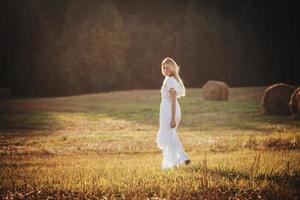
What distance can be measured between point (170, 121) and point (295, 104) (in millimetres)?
15978

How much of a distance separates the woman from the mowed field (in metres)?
0.32

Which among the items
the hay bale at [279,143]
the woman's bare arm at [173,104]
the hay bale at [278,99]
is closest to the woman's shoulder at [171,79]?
the woman's bare arm at [173,104]

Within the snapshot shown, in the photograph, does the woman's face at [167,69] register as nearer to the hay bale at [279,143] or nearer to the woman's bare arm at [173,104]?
the woman's bare arm at [173,104]

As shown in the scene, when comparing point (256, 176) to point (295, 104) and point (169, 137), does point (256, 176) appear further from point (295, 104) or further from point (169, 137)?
point (295, 104)

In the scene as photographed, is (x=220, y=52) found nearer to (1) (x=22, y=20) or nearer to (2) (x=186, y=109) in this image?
(1) (x=22, y=20)

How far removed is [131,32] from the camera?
180 feet

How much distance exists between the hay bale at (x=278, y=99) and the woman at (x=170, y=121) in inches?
701

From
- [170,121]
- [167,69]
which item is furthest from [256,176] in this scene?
[167,69]

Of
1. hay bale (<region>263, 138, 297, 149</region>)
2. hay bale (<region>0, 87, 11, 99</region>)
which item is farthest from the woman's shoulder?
hay bale (<region>0, 87, 11, 99</region>)

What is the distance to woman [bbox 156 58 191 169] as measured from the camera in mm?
9789

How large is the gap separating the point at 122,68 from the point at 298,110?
30.5 meters

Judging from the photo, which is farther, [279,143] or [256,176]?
[279,143]

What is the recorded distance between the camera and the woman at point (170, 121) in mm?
9789

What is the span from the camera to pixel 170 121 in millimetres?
9922
